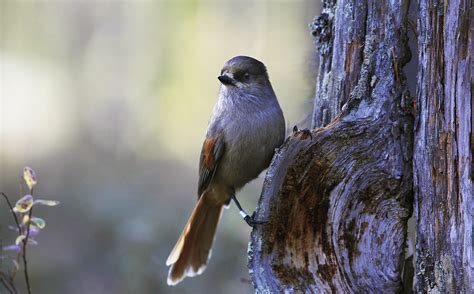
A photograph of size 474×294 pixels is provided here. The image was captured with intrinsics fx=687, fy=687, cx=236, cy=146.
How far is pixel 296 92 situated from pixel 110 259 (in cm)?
348

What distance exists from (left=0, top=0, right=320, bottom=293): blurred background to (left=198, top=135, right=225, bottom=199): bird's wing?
4350mm

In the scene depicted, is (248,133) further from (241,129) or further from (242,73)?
(242,73)

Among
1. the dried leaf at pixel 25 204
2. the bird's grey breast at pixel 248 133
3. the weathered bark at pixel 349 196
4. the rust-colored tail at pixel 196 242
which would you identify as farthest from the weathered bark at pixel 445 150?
the dried leaf at pixel 25 204

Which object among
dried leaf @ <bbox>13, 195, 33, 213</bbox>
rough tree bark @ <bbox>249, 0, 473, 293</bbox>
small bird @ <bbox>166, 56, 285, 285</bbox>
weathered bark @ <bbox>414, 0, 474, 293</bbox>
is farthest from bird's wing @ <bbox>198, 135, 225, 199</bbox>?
weathered bark @ <bbox>414, 0, 474, 293</bbox>

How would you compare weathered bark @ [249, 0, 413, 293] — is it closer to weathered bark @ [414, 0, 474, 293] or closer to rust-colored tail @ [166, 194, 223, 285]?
weathered bark @ [414, 0, 474, 293]

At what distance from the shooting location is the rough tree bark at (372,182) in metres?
3.74

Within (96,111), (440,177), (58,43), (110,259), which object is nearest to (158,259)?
(110,259)

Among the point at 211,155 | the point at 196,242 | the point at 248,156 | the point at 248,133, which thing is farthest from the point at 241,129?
the point at 196,242

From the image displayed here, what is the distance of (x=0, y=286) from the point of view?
25.6ft

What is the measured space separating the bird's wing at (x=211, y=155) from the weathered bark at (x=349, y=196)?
3.85 feet

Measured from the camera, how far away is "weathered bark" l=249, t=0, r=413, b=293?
389 cm

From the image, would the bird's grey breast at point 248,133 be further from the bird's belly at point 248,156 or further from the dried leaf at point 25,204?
the dried leaf at point 25,204

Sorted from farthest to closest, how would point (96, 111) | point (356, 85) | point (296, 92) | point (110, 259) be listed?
point (96, 111)
point (110, 259)
point (296, 92)
point (356, 85)

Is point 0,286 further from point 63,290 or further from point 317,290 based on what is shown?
point 317,290
